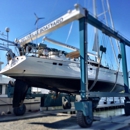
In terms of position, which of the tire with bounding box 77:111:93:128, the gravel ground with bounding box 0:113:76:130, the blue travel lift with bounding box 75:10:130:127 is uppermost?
the blue travel lift with bounding box 75:10:130:127

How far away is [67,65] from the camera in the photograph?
25.1 feet

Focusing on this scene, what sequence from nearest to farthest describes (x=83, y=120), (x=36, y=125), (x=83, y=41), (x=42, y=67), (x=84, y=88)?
(x=83, y=120) < (x=84, y=88) < (x=83, y=41) < (x=36, y=125) < (x=42, y=67)

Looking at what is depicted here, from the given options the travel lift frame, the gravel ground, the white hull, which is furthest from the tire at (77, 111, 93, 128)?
the white hull

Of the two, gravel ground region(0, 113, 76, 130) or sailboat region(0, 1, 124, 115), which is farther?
sailboat region(0, 1, 124, 115)

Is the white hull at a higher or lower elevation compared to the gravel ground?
higher

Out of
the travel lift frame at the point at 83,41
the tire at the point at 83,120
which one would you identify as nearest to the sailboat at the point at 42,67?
the travel lift frame at the point at 83,41

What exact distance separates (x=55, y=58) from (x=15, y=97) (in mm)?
2563

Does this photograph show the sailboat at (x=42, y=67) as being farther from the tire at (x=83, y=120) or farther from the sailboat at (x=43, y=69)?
the tire at (x=83, y=120)

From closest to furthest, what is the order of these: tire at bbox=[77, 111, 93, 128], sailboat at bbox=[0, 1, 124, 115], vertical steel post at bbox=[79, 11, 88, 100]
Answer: tire at bbox=[77, 111, 93, 128]
vertical steel post at bbox=[79, 11, 88, 100]
sailboat at bbox=[0, 1, 124, 115]

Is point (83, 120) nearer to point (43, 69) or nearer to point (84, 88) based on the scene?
point (84, 88)

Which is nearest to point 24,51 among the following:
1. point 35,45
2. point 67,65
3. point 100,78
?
point 35,45

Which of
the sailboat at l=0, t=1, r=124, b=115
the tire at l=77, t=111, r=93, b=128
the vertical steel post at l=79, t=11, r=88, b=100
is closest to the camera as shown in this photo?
the tire at l=77, t=111, r=93, b=128

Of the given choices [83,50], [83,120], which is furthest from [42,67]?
[83,120]

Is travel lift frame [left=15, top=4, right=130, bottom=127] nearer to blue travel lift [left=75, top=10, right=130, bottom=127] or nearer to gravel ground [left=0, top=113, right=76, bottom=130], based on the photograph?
blue travel lift [left=75, top=10, right=130, bottom=127]
